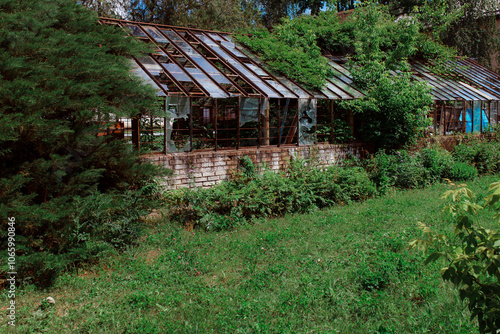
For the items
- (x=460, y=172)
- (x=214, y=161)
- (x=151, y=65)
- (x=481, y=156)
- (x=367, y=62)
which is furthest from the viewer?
(x=481, y=156)

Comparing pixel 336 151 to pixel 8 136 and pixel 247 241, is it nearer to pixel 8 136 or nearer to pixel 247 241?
pixel 247 241

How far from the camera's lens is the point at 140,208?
780 cm

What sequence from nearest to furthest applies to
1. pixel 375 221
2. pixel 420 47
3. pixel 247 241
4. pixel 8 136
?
pixel 8 136, pixel 247 241, pixel 375 221, pixel 420 47

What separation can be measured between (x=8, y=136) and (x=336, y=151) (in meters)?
10.6

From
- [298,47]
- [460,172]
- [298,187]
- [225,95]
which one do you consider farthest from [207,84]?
[460,172]

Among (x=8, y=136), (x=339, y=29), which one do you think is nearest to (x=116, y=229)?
(x=8, y=136)

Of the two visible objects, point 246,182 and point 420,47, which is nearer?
point 246,182

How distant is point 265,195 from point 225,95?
3.28 m

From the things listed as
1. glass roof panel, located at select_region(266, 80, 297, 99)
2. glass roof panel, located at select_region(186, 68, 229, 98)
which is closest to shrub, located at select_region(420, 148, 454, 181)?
glass roof panel, located at select_region(266, 80, 297, 99)

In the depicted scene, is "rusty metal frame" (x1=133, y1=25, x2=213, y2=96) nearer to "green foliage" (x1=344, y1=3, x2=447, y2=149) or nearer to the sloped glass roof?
the sloped glass roof

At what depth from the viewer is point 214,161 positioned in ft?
35.9

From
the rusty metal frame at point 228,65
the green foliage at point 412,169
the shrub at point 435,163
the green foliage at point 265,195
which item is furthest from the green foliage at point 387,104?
the rusty metal frame at point 228,65

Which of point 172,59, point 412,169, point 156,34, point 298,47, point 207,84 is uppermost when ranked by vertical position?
point 298,47

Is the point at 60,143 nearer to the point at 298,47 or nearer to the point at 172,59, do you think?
the point at 172,59
